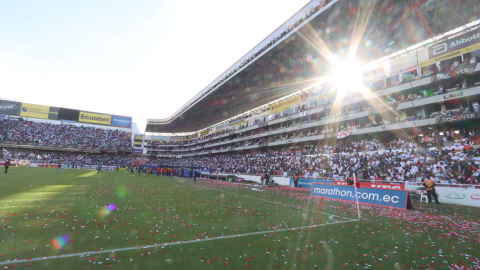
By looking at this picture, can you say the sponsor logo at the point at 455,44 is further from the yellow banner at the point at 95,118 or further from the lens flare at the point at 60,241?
the yellow banner at the point at 95,118

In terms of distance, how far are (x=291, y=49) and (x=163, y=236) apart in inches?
1404

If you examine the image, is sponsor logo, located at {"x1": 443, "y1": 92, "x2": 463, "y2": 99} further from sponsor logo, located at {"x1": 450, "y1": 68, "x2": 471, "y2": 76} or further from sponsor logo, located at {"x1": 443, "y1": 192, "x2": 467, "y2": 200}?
sponsor logo, located at {"x1": 443, "y1": 192, "x2": 467, "y2": 200}

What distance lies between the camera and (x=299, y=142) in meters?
42.3

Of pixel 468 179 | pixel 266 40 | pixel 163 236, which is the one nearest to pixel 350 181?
pixel 468 179

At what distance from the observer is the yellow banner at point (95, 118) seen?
273ft

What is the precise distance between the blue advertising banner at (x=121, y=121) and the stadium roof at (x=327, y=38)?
170 ft

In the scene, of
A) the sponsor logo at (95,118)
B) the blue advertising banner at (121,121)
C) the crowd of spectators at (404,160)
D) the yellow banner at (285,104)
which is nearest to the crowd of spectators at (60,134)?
the blue advertising banner at (121,121)

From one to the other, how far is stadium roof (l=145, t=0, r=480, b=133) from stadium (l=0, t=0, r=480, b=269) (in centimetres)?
23

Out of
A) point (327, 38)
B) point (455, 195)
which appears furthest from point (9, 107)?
point (455, 195)

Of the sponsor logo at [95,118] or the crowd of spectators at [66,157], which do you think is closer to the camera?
the crowd of spectators at [66,157]

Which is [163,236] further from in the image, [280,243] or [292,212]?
[292,212]

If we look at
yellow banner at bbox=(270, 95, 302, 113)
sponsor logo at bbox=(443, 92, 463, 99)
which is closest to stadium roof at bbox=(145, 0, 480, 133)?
yellow banner at bbox=(270, 95, 302, 113)

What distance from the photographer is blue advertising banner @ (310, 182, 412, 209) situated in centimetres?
1248

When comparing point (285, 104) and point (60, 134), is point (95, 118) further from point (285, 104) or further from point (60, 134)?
point (285, 104)
